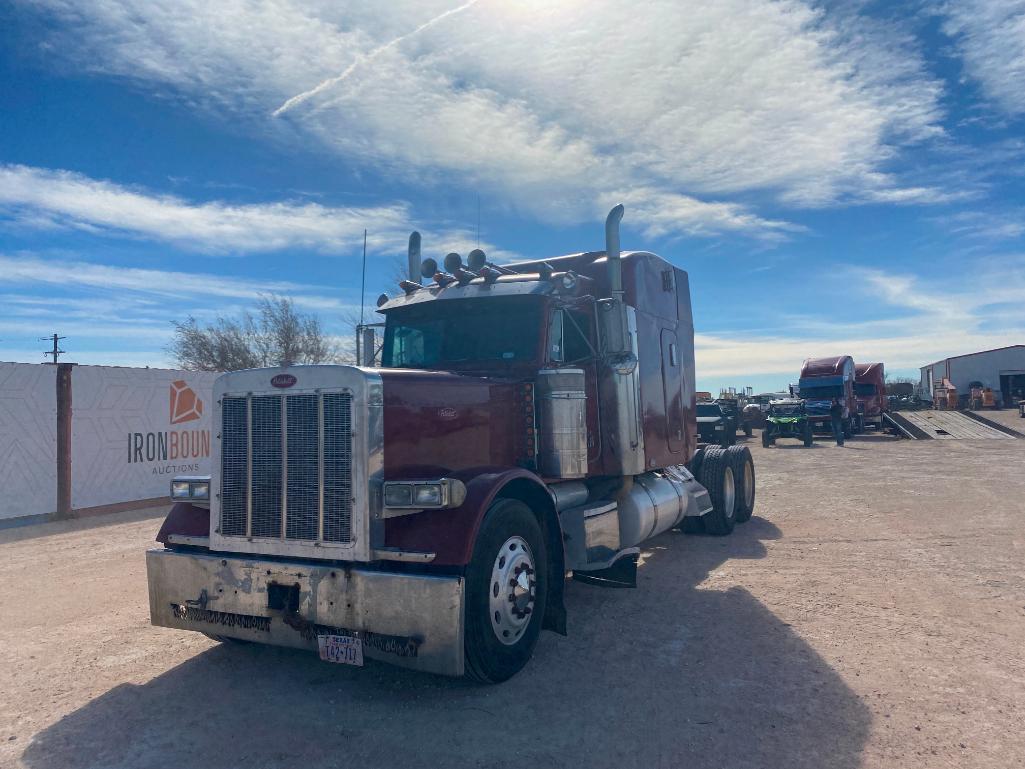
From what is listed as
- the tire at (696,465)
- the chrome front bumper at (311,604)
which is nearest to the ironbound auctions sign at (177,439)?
the chrome front bumper at (311,604)

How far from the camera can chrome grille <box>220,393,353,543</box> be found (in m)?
4.29

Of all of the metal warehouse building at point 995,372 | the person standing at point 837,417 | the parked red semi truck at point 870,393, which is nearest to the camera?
the person standing at point 837,417

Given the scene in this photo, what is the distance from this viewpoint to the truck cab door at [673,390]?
8070mm

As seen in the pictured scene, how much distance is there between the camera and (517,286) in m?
5.98

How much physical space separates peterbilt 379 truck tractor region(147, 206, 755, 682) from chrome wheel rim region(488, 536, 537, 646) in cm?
1

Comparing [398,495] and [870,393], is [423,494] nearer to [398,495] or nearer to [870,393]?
[398,495]

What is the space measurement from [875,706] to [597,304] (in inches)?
145

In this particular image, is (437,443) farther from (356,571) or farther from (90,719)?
(90,719)

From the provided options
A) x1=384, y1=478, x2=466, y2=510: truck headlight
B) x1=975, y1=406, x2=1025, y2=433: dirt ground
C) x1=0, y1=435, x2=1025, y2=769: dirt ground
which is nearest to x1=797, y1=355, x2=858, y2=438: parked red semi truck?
x1=975, y1=406, x2=1025, y2=433: dirt ground

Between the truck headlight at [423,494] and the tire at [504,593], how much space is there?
13.2 inches

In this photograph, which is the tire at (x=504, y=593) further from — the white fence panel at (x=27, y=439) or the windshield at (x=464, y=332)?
the white fence panel at (x=27, y=439)

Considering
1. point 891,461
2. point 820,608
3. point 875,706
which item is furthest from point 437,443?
point 891,461

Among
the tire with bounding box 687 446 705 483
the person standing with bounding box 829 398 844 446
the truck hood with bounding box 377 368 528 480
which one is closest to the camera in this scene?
the truck hood with bounding box 377 368 528 480

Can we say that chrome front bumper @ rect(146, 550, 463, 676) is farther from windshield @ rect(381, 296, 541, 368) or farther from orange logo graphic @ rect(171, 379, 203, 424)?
orange logo graphic @ rect(171, 379, 203, 424)
